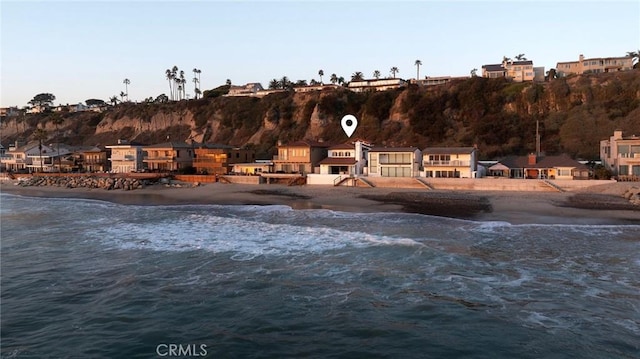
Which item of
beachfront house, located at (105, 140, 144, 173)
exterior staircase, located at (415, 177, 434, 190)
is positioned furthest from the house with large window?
beachfront house, located at (105, 140, 144, 173)

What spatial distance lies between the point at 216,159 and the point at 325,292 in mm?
43403

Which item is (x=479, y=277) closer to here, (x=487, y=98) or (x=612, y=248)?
(x=612, y=248)

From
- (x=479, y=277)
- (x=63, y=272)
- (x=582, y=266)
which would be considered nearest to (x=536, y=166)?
(x=582, y=266)

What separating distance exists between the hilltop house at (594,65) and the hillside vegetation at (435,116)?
14878 millimetres

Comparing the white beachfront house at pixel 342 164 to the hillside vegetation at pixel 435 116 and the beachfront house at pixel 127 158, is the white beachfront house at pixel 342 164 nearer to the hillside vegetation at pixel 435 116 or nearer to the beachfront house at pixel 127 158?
the hillside vegetation at pixel 435 116

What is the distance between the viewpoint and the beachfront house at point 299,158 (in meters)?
50.4

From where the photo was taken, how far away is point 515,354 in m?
10.3

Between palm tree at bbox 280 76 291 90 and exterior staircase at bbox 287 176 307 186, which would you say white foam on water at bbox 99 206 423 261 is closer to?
exterior staircase at bbox 287 176 307 186

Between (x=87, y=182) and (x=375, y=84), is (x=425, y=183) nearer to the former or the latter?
(x=87, y=182)

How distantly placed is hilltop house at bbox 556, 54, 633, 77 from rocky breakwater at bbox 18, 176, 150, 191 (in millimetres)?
77567

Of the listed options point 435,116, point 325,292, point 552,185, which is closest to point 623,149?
point 552,185

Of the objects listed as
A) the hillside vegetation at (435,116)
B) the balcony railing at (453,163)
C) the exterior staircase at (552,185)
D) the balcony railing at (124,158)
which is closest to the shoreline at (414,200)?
the exterior staircase at (552,185)

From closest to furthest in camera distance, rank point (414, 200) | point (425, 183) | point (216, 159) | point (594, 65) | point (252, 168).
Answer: point (414, 200)
point (425, 183)
point (252, 168)
point (216, 159)
point (594, 65)

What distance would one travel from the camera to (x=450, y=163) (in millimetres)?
43750
